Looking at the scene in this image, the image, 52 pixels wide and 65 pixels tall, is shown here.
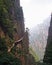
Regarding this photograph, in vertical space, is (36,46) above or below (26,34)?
below

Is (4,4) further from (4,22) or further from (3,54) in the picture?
(3,54)

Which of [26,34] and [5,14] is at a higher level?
[5,14]

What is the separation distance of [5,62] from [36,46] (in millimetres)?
150864

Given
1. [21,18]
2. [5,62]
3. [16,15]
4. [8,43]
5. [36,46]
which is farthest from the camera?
[36,46]

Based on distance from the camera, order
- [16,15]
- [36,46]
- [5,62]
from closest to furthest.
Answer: [5,62]
[16,15]
[36,46]

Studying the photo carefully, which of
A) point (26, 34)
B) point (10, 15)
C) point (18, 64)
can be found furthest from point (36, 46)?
point (18, 64)

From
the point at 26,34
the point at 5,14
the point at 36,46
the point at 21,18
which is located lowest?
the point at 36,46

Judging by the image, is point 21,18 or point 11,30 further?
point 21,18

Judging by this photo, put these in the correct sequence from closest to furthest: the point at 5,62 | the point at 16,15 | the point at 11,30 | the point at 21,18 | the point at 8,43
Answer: the point at 5,62
the point at 8,43
the point at 11,30
the point at 16,15
the point at 21,18

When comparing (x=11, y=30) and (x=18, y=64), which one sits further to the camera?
(x=11, y=30)

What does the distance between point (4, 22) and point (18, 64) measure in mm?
10713

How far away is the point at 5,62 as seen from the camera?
132 feet

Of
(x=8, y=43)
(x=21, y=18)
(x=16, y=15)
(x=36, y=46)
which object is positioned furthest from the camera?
(x=36, y=46)

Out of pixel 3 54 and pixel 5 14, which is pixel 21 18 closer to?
pixel 5 14
